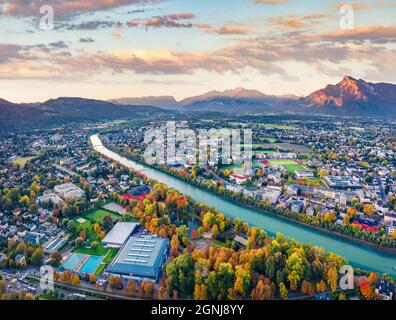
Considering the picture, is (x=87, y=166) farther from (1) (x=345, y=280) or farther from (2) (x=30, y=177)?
(1) (x=345, y=280)

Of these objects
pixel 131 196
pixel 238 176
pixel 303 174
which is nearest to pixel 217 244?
pixel 131 196

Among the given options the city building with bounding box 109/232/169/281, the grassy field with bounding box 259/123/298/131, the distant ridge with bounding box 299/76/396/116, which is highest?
the distant ridge with bounding box 299/76/396/116

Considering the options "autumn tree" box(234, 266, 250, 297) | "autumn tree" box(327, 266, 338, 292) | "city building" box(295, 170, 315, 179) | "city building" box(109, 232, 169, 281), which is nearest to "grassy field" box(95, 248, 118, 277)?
"city building" box(109, 232, 169, 281)

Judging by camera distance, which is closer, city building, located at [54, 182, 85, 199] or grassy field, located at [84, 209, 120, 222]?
grassy field, located at [84, 209, 120, 222]

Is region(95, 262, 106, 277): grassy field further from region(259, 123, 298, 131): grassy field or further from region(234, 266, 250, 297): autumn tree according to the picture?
region(259, 123, 298, 131): grassy field

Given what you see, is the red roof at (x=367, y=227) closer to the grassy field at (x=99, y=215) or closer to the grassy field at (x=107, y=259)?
the grassy field at (x=107, y=259)

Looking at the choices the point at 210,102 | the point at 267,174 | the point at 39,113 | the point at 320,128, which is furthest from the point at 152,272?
the point at 210,102
